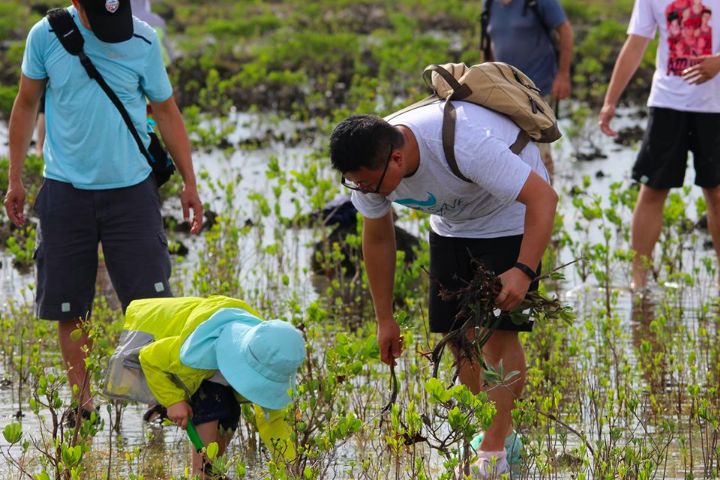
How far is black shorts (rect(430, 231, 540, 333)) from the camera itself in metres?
4.54

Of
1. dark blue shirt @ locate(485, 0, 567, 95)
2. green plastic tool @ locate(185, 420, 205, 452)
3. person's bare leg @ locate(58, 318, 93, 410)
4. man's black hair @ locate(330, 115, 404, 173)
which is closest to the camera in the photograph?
man's black hair @ locate(330, 115, 404, 173)

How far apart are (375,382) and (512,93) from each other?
183cm

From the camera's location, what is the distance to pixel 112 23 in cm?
492

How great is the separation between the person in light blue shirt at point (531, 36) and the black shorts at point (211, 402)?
15.0 feet

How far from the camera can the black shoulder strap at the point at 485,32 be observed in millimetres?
8703

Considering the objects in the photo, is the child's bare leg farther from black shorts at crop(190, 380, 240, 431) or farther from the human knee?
the human knee

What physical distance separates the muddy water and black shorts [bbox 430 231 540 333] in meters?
0.67

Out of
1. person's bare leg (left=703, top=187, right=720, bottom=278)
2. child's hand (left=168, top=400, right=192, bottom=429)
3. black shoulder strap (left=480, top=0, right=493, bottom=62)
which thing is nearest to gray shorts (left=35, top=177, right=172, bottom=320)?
child's hand (left=168, top=400, right=192, bottom=429)

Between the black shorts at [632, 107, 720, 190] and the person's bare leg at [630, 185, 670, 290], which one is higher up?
the black shorts at [632, 107, 720, 190]

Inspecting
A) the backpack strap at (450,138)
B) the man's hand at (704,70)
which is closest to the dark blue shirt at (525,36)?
the man's hand at (704,70)

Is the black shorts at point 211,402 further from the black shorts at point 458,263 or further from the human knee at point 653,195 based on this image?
the human knee at point 653,195

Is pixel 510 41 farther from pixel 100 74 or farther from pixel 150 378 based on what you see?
pixel 150 378

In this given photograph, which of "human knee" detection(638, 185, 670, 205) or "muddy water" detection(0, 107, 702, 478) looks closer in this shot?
"muddy water" detection(0, 107, 702, 478)

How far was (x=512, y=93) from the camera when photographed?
14.4ft
